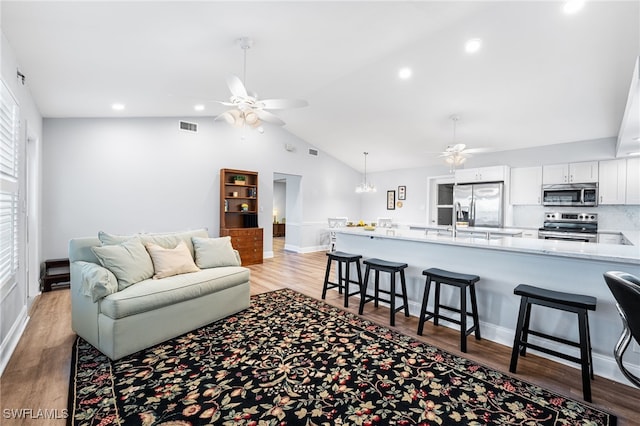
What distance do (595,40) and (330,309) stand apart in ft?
14.1

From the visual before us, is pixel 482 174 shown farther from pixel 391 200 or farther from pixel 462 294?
pixel 462 294

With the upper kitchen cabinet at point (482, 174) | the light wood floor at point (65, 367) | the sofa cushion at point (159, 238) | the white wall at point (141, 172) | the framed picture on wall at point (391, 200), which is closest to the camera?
the light wood floor at point (65, 367)

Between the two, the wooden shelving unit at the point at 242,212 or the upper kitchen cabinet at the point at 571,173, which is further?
the wooden shelving unit at the point at 242,212

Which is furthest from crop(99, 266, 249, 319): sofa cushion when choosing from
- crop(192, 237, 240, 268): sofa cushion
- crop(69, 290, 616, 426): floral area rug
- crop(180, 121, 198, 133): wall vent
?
crop(180, 121, 198, 133): wall vent

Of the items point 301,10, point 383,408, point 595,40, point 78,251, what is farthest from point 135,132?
point 595,40

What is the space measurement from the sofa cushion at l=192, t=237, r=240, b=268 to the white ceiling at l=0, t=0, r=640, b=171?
1.89m

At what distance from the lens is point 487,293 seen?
9.50ft

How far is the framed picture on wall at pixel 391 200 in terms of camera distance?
8922 mm

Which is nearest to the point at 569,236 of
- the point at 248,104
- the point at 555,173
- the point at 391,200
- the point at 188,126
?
the point at 555,173

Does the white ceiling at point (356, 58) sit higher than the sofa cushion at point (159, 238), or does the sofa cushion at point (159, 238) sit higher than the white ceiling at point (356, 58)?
the white ceiling at point (356, 58)

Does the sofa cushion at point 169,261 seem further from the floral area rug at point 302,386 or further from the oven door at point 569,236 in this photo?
the oven door at point 569,236

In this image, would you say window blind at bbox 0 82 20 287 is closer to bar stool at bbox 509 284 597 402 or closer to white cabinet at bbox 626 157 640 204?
bar stool at bbox 509 284 597 402

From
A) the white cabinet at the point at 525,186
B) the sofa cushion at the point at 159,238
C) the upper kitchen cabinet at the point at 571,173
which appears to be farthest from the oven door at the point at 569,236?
the sofa cushion at the point at 159,238

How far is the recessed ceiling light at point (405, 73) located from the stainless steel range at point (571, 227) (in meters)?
4.02
